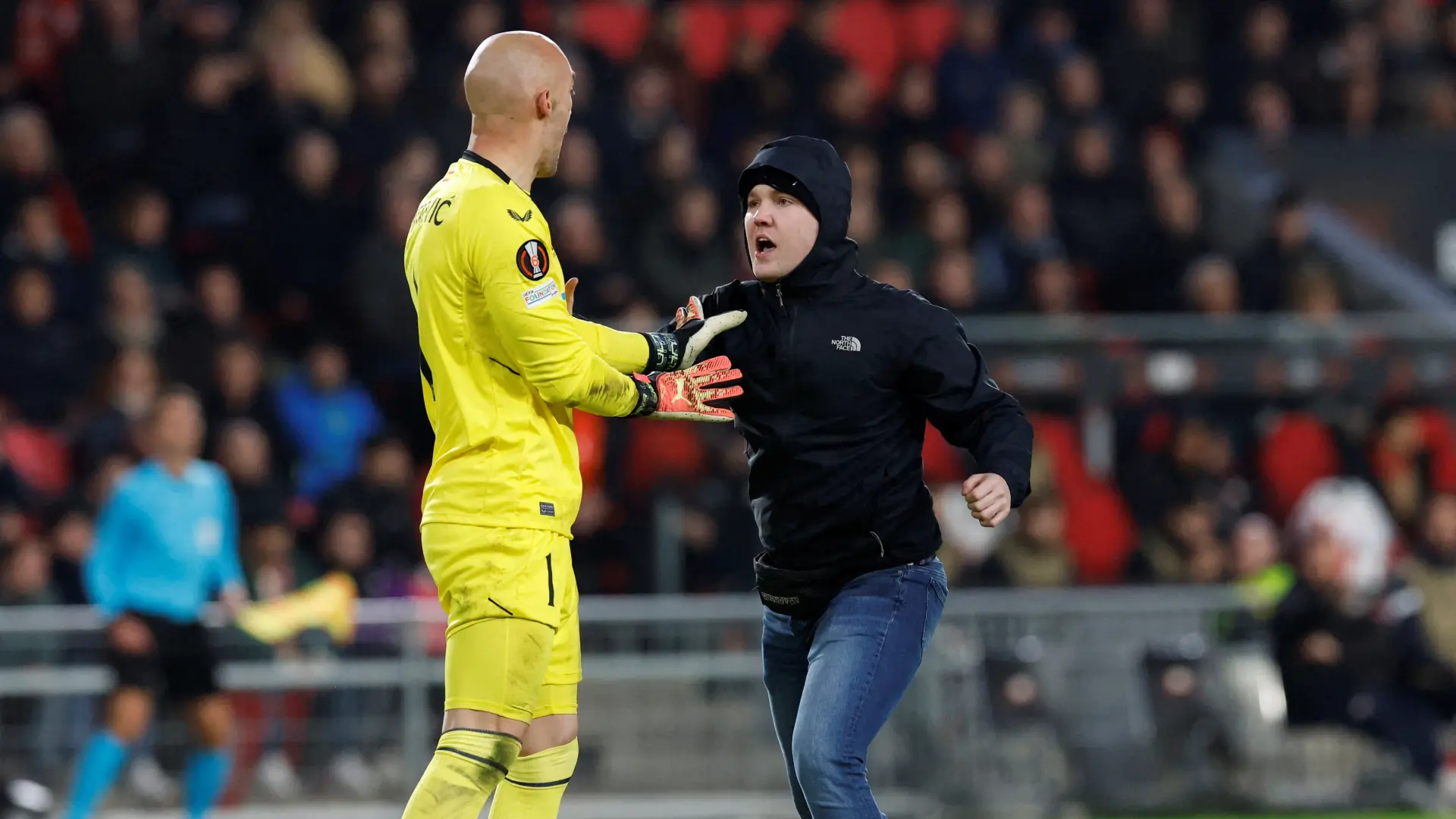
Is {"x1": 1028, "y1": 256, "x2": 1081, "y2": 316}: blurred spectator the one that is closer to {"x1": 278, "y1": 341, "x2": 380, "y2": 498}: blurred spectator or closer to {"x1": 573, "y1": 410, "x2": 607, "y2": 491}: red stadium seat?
{"x1": 573, "y1": 410, "x2": 607, "y2": 491}: red stadium seat

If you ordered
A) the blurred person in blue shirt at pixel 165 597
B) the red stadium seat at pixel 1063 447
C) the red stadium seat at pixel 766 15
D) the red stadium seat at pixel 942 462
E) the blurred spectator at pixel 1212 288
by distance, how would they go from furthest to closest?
1. the red stadium seat at pixel 766 15
2. the blurred spectator at pixel 1212 288
3. the red stadium seat at pixel 1063 447
4. the red stadium seat at pixel 942 462
5. the blurred person in blue shirt at pixel 165 597

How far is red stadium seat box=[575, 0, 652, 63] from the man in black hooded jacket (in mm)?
8246

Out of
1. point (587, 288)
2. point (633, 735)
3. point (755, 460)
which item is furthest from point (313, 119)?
point (755, 460)

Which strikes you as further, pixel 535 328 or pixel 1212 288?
pixel 1212 288

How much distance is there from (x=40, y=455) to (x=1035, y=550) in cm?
538

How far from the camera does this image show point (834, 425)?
5086 mm

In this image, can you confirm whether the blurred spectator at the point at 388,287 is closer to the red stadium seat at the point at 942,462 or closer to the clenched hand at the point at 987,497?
the red stadium seat at the point at 942,462

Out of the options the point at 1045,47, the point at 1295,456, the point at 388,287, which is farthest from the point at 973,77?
the point at 388,287

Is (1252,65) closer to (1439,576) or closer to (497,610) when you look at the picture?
(1439,576)

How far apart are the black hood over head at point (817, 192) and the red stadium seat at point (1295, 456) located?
A: 21.9 ft

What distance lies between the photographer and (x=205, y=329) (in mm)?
10469

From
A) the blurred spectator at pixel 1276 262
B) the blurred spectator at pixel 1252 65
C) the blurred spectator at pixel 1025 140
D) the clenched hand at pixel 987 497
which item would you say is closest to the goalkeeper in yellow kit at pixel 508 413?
the clenched hand at pixel 987 497

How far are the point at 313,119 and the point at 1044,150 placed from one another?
4859 millimetres

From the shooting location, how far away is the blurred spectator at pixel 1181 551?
10.6 m
